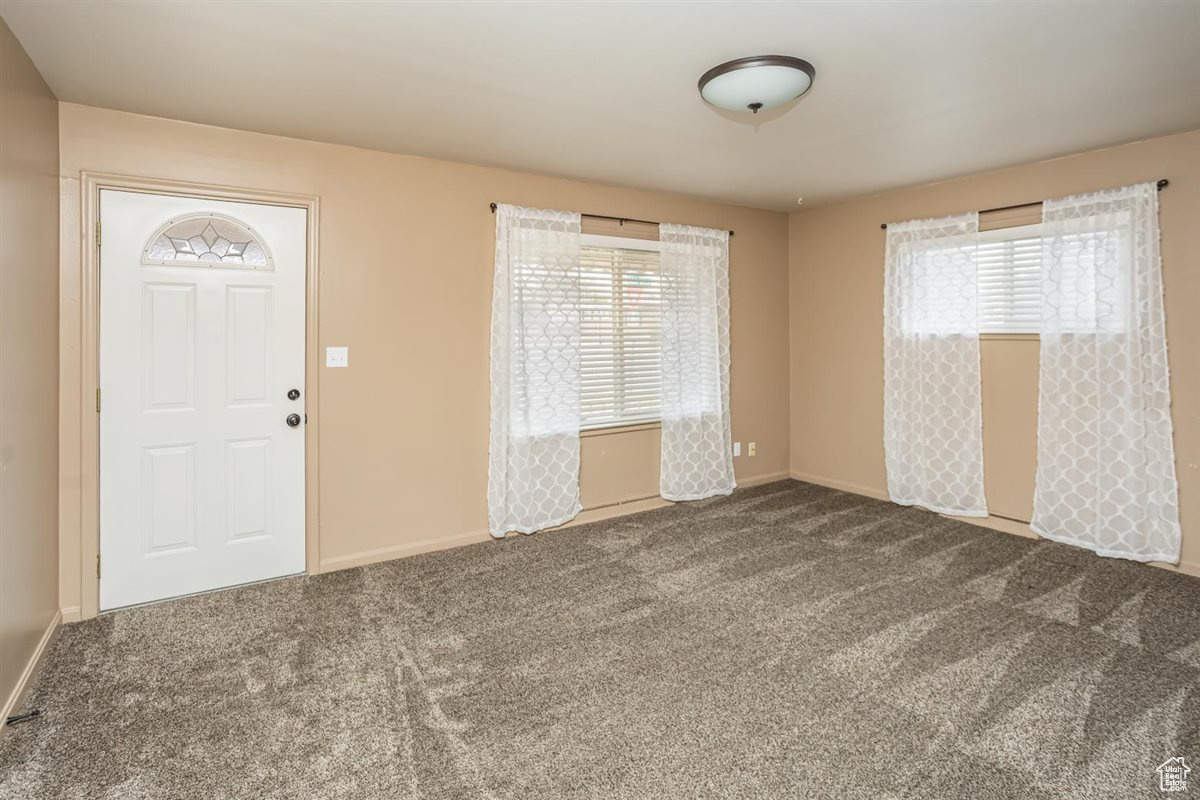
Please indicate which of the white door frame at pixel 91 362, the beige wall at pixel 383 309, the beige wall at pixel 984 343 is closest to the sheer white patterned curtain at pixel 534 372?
the beige wall at pixel 383 309

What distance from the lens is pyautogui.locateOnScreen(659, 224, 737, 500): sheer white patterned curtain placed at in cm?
472

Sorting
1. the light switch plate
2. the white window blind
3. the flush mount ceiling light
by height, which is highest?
the flush mount ceiling light

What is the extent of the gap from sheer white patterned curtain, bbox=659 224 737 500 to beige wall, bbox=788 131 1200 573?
0.97 metres

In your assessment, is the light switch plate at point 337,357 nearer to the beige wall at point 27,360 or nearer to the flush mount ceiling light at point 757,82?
the beige wall at point 27,360

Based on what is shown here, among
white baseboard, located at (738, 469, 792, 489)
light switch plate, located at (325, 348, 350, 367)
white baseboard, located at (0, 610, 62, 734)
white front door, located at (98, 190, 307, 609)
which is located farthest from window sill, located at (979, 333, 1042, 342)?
white baseboard, located at (0, 610, 62, 734)

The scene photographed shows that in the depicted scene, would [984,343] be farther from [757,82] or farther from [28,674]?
[28,674]

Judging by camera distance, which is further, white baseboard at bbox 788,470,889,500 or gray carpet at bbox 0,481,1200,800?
white baseboard at bbox 788,470,889,500

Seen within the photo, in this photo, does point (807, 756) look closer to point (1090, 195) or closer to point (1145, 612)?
point (1145, 612)

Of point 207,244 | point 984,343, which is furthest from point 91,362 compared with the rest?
point 984,343

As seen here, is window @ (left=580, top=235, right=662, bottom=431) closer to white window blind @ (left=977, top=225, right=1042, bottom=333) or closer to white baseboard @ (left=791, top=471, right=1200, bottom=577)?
white baseboard @ (left=791, top=471, right=1200, bottom=577)

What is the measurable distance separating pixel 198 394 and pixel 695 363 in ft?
11.2

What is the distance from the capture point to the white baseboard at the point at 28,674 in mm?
2090

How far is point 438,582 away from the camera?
3.33 metres

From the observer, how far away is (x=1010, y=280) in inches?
161
